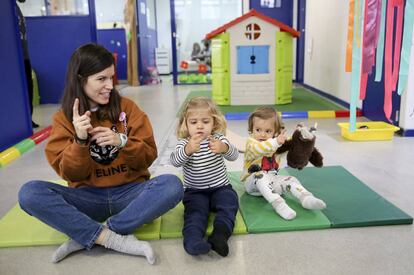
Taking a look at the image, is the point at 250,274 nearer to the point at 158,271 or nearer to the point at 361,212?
the point at 158,271

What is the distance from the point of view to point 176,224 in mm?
1651

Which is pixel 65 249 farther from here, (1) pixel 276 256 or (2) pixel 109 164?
(1) pixel 276 256

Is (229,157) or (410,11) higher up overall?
(410,11)

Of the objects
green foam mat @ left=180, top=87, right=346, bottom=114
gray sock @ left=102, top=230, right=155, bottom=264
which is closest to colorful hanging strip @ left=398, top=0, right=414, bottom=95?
gray sock @ left=102, top=230, right=155, bottom=264

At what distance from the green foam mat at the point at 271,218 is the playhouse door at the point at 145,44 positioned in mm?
6115

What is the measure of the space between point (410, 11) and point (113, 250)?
5.60 ft

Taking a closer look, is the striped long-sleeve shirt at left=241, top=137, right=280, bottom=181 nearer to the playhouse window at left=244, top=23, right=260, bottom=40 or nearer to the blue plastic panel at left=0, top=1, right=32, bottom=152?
the blue plastic panel at left=0, top=1, right=32, bottom=152

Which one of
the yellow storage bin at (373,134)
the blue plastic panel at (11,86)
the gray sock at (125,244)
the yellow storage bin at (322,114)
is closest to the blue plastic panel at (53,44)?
the blue plastic panel at (11,86)

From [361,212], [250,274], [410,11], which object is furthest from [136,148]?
[410,11]

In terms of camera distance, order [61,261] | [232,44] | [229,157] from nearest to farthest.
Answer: [61,261], [229,157], [232,44]

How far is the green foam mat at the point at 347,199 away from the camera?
163 centimetres

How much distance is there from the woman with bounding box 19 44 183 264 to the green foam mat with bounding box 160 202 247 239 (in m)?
0.11

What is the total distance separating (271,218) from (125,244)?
602 mm

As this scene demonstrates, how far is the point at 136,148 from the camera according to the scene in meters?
1.50
